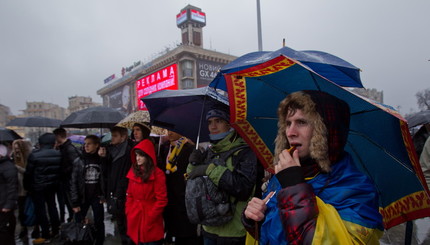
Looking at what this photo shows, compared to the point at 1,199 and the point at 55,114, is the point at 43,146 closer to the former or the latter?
the point at 1,199

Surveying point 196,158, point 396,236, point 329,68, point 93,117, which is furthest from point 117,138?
point 396,236

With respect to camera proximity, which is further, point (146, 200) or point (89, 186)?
point (89, 186)

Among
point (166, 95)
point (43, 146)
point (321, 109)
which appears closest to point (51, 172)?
point (43, 146)

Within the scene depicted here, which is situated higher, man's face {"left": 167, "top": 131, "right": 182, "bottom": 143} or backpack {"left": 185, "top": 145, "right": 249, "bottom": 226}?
man's face {"left": 167, "top": 131, "right": 182, "bottom": 143}

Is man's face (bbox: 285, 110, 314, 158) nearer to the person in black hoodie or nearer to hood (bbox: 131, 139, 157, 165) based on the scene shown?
hood (bbox: 131, 139, 157, 165)

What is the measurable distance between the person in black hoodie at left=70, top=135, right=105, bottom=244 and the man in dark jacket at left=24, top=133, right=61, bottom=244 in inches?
38.6

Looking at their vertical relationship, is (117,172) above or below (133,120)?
below

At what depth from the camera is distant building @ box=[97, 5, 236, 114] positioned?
4064 centimetres

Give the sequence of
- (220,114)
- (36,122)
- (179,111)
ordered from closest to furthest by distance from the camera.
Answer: (220,114) → (179,111) → (36,122)

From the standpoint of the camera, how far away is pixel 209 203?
7.33 feet

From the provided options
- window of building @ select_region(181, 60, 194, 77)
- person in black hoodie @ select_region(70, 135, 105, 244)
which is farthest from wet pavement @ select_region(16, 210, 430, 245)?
window of building @ select_region(181, 60, 194, 77)

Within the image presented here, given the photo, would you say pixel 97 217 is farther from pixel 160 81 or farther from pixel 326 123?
pixel 160 81

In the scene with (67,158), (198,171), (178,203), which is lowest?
(178,203)

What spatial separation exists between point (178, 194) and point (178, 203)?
118 mm
